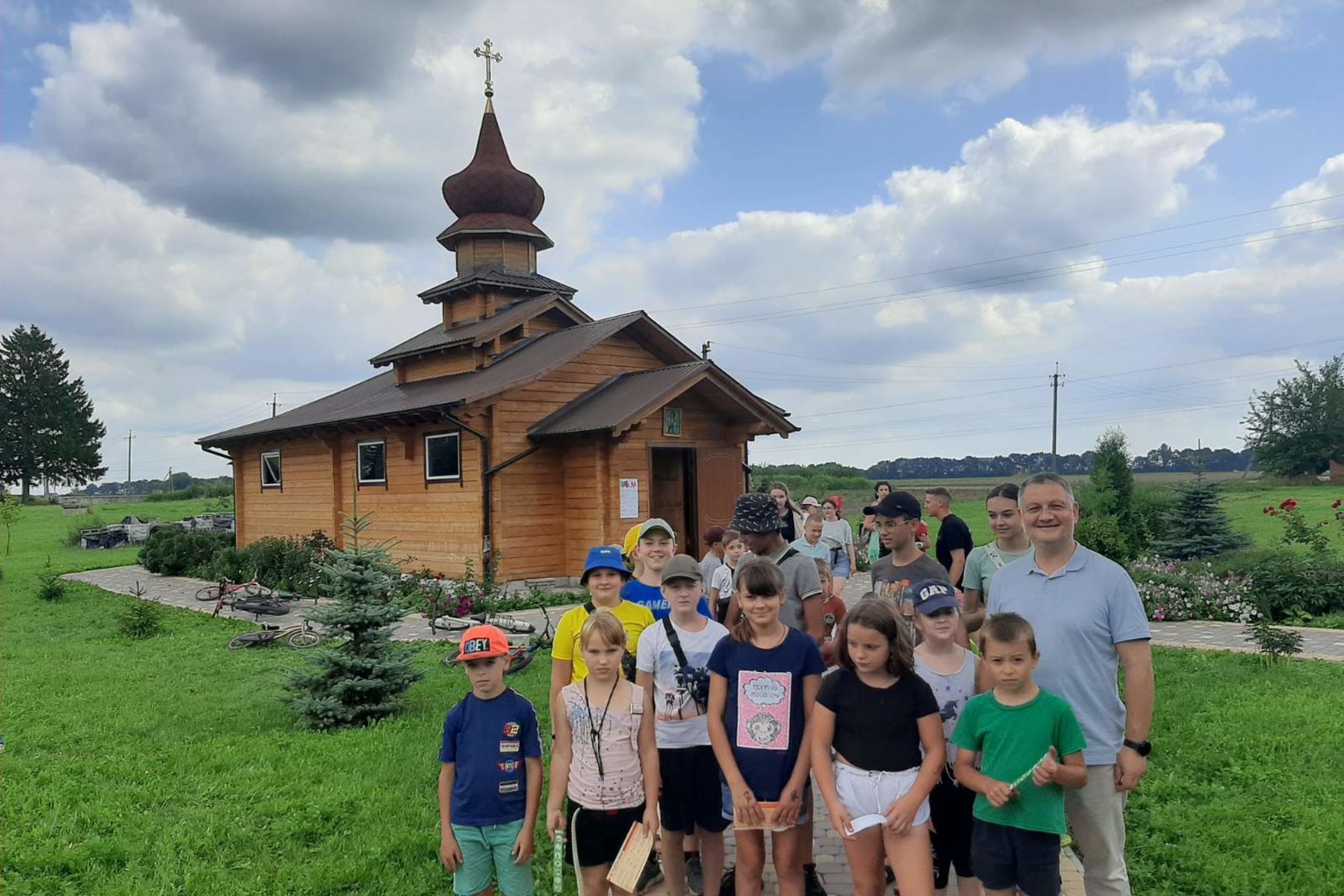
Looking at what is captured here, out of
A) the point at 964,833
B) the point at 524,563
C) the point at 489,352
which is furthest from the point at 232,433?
the point at 964,833

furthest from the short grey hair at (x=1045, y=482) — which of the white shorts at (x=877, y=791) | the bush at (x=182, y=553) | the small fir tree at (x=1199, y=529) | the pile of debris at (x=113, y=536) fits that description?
the pile of debris at (x=113, y=536)

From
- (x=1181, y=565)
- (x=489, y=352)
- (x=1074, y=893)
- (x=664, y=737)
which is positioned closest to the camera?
(x=664, y=737)

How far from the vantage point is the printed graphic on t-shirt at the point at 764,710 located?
3.71m

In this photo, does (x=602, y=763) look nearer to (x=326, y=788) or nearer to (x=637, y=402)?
(x=326, y=788)

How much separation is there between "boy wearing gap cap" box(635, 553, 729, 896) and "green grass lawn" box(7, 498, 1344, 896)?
0.98 m

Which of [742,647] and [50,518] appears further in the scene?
[50,518]

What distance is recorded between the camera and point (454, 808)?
12.2 feet

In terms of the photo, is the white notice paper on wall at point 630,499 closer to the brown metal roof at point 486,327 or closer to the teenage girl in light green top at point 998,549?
the brown metal roof at point 486,327

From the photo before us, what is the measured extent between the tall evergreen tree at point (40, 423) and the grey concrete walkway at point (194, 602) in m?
52.2

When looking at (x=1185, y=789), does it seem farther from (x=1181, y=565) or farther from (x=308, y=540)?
(x=308, y=540)

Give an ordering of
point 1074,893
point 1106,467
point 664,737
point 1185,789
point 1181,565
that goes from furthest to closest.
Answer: point 1106,467, point 1181,565, point 1185,789, point 1074,893, point 664,737

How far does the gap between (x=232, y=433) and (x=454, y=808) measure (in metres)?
21.5

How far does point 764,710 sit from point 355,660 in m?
4.92

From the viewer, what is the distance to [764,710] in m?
3.73
